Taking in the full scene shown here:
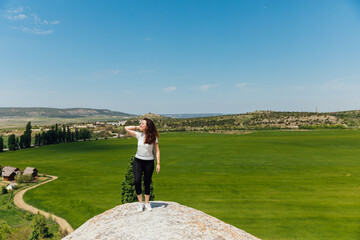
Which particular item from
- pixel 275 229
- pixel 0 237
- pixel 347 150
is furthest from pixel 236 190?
pixel 347 150

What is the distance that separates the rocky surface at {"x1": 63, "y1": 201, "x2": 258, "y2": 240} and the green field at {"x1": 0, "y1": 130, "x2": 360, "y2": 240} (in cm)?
1746

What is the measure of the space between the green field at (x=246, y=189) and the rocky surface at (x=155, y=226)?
17.5 metres

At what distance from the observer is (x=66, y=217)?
107ft

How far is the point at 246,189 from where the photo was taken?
41188 mm

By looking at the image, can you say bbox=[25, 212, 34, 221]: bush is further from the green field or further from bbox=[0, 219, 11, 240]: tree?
bbox=[0, 219, 11, 240]: tree

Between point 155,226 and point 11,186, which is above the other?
point 155,226

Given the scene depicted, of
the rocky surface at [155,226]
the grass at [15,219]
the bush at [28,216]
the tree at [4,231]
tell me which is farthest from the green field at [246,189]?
the rocky surface at [155,226]

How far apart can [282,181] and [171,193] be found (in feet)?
73.8

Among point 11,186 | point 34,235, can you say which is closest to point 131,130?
point 34,235

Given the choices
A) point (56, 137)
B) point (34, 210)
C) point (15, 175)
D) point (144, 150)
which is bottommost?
point (15, 175)

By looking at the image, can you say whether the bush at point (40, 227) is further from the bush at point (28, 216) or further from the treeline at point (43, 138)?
the treeline at point (43, 138)

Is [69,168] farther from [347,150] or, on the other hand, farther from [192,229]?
[347,150]

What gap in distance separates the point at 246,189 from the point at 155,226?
35.8 metres

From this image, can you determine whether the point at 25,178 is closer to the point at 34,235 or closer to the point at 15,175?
the point at 15,175
